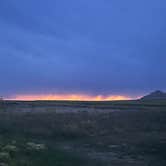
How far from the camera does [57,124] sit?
41938mm

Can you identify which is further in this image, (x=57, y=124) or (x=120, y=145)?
(x=57, y=124)

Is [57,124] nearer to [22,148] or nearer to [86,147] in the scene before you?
[86,147]

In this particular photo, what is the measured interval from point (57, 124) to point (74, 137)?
6.15m

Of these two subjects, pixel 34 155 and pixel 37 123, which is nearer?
pixel 34 155

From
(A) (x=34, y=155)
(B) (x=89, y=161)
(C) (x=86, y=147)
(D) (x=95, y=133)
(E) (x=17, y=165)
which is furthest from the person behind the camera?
(D) (x=95, y=133)

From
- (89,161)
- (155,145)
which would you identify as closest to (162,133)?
(155,145)

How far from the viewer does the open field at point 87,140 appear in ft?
71.4

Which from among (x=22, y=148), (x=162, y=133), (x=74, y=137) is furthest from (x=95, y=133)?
(x=22, y=148)

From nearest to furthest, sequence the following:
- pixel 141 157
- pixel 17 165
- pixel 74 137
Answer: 1. pixel 17 165
2. pixel 141 157
3. pixel 74 137

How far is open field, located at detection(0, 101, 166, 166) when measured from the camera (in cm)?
2175

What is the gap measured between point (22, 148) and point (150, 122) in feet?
84.7

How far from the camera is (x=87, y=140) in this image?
112 feet

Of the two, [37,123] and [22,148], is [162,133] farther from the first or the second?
[22,148]

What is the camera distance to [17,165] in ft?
57.5
